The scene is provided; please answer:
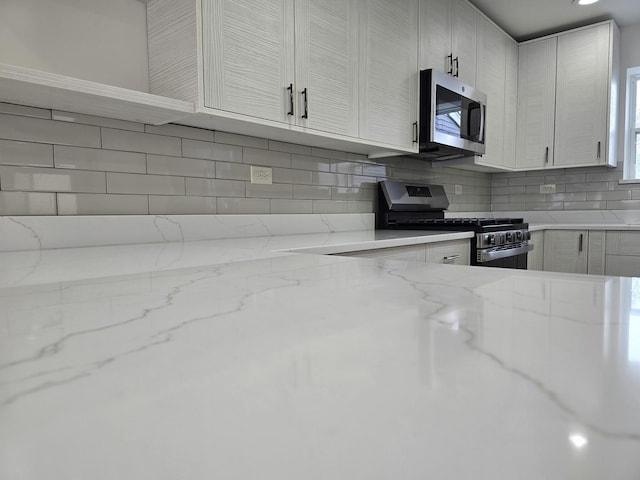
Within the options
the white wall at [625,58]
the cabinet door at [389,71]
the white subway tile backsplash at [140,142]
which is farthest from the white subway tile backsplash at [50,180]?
the white wall at [625,58]

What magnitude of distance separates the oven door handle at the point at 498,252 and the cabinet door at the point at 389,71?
0.75 m

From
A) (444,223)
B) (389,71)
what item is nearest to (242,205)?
(389,71)

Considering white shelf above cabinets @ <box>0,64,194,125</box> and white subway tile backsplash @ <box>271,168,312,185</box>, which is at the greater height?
white shelf above cabinets @ <box>0,64,194,125</box>

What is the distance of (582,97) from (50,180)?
149 inches

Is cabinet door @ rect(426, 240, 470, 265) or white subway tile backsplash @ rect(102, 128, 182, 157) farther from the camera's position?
cabinet door @ rect(426, 240, 470, 265)

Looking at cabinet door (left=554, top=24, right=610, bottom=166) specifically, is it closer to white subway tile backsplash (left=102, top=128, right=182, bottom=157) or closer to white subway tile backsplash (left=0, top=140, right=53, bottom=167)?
white subway tile backsplash (left=102, top=128, right=182, bottom=157)

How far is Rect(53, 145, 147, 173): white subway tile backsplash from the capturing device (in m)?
1.44

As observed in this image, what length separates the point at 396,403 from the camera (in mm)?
267

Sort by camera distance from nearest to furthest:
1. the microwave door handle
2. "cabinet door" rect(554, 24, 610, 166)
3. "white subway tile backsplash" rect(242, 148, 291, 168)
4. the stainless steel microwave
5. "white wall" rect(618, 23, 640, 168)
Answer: "white subway tile backsplash" rect(242, 148, 291, 168)
the stainless steel microwave
the microwave door handle
"cabinet door" rect(554, 24, 610, 166)
"white wall" rect(618, 23, 640, 168)

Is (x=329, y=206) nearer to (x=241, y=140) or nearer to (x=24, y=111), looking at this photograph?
(x=241, y=140)

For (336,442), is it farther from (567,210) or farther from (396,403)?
(567,210)

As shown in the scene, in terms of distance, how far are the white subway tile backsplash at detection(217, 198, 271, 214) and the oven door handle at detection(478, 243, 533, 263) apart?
1.23 metres

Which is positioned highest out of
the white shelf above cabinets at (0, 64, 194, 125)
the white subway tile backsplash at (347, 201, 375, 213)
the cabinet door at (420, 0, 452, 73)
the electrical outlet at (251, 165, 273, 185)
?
the cabinet door at (420, 0, 452, 73)

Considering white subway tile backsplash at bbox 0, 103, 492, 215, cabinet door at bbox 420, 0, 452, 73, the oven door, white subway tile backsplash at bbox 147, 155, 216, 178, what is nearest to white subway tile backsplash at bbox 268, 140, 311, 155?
white subway tile backsplash at bbox 0, 103, 492, 215
